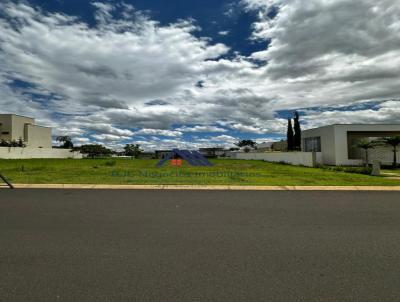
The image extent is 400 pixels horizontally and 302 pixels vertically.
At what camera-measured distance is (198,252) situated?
4172 mm

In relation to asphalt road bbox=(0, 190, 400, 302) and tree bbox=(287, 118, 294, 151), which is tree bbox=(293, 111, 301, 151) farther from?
asphalt road bbox=(0, 190, 400, 302)

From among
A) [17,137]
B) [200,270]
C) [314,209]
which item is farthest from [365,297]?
[17,137]

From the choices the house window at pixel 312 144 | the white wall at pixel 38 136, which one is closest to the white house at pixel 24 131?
the white wall at pixel 38 136

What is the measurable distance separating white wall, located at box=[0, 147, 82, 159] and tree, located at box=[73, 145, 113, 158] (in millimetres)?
7624

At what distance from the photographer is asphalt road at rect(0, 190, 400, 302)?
306 centimetres

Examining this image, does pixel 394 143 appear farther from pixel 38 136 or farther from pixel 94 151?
pixel 38 136

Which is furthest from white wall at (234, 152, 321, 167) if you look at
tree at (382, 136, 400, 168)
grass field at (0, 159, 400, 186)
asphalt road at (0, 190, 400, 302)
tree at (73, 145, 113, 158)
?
tree at (73, 145, 113, 158)

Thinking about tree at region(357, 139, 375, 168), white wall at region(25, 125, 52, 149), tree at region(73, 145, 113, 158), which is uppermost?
white wall at region(25, 125, 52, 149)

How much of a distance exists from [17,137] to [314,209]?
267 feet

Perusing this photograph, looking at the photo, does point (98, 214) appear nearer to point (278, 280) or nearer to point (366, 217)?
point (278, 280)

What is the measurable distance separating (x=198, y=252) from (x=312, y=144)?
3779 centimetres

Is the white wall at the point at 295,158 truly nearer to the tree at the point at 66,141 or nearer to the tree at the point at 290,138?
the tree at the point at 290,138

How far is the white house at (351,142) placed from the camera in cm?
3100

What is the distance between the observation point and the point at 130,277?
11.0 ft
